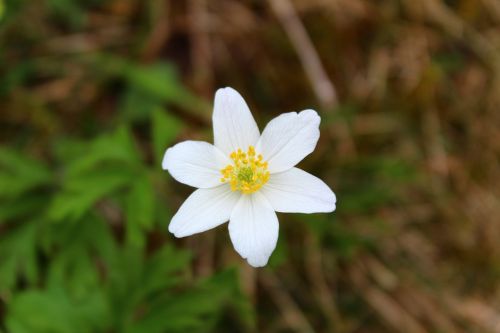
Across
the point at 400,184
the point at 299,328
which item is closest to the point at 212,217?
the point at 299,328

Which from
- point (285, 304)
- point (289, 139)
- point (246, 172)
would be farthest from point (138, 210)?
point (285, 304)

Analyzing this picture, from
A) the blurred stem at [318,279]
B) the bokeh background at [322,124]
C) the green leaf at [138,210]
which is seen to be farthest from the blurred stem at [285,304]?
the green leaf at [138,210]

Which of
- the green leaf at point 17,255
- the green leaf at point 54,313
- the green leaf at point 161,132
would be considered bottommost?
the green leaf at point 54,313

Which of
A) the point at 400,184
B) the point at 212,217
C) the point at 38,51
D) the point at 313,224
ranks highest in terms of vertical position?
the point at 38,51

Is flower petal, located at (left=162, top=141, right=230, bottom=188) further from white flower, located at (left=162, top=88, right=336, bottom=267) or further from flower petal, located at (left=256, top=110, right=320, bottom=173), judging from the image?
flower petal, located at (left=256, top=110, right=320, bottom=173)

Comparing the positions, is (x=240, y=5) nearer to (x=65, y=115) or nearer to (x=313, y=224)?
(x=65, y=115)

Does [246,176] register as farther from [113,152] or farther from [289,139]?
[113,152]

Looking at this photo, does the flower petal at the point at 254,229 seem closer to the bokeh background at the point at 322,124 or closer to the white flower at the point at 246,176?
the white flower at the point at 246,176
